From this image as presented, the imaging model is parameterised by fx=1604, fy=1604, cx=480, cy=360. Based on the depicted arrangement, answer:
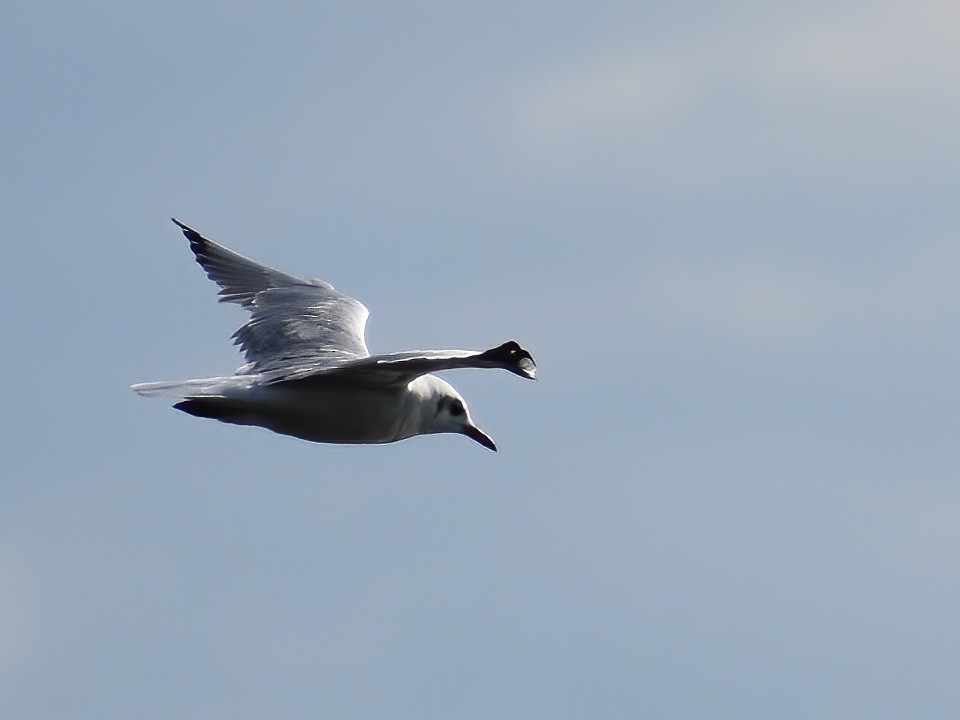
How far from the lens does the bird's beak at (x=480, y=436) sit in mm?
11289

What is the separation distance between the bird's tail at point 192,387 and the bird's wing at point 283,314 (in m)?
0.59

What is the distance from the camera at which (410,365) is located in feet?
27.1

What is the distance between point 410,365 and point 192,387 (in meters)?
1.45

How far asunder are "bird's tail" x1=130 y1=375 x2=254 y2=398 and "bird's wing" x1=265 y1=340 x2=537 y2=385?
0.77 feet

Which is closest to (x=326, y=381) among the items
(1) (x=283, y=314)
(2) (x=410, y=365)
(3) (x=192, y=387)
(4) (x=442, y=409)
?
(3) (x=192, y=387)

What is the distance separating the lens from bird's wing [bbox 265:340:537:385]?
7.70 meters

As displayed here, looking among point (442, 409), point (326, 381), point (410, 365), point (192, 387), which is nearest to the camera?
point (410, 365)

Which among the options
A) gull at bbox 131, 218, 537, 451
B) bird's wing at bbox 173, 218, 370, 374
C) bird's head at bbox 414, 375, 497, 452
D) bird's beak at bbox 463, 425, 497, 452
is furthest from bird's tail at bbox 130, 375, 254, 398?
bird's beak at bbox 463, 425, 497, 452

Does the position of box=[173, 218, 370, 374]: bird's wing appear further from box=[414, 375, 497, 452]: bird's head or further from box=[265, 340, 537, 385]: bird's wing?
box=[414, 375, 497, 452]: bird's head

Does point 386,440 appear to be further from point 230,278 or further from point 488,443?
point 230,278

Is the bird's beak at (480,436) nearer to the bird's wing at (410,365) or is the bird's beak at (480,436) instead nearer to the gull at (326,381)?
the gull at (326,381)

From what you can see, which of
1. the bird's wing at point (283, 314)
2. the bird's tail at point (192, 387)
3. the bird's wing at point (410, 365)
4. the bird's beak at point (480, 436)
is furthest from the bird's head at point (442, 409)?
the bird's tail at point (192, 387)

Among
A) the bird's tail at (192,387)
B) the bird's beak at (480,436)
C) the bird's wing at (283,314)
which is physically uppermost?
the bird's wing at (283,314)

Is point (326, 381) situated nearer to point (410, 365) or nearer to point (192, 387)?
point (192, 387)
